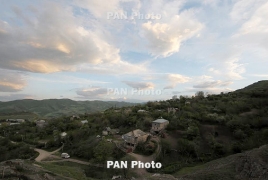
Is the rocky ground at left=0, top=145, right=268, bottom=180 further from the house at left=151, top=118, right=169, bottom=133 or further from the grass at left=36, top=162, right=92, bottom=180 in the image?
the house at left=151, top=118, right=169, bottom=133

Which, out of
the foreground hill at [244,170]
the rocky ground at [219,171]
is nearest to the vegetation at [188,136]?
the foreground hill at [244,170]

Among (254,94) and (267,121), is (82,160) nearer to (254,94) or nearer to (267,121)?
(267,121)

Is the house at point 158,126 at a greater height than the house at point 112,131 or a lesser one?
greater

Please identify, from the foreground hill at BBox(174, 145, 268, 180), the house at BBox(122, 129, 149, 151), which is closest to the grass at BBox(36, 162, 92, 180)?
the foreground hill at BBox(174, 145, 268, 180)

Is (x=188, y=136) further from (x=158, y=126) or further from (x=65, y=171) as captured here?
(x=65, y=171)

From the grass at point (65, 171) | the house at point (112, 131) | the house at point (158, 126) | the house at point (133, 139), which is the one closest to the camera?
the grass at point (65, 171)

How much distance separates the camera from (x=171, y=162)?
83.2 feet

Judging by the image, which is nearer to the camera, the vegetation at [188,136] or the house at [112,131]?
the vegetation at [188,136]

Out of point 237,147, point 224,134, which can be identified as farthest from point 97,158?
point 224,134

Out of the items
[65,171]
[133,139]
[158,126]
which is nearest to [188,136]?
[158,126]

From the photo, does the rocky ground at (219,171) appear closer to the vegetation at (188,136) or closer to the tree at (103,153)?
the vegetation at (188,136)

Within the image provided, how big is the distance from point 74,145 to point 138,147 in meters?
12.9

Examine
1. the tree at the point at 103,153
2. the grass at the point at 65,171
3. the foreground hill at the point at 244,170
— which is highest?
the foreground hill at the point at 244,170

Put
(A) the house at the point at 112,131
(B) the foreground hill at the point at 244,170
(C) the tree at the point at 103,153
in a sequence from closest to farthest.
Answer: (B) the foreground hill at the point at 244,170
(C) the tree at the point at 103,153
(A) the house at the point at 112,131
